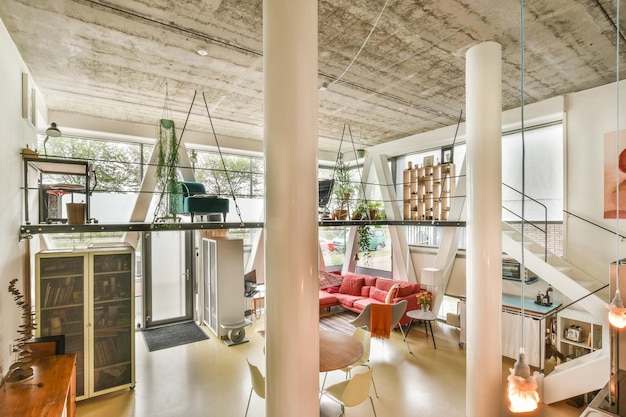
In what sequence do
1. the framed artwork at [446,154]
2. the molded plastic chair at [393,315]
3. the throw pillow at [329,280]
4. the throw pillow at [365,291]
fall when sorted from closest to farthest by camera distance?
1. the molded plastic chair at [393,315]
2. the framed artwork at [446,154]
3. the throw pillow at [365,291]
4. the throw pillow at [329,280]

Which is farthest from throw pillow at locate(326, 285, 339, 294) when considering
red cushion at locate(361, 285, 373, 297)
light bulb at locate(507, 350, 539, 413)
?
light bulb at locate(507, 350, 539, 413)

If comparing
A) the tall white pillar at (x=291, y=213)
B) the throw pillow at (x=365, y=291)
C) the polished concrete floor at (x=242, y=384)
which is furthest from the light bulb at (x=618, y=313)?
the throw pillow at (x=365, y=291)

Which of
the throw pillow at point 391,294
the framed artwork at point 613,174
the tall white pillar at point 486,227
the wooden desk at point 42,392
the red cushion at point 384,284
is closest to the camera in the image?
the wooden desk at point 42,392

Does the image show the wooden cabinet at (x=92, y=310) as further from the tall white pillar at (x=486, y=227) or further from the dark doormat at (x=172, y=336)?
the tall white pillar at (x=486, y=227)

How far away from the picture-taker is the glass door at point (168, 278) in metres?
7.15

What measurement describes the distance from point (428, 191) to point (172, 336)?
6475mm

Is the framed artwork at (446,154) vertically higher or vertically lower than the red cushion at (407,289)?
higher

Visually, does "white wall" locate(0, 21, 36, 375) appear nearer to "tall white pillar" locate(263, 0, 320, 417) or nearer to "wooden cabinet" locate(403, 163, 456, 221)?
"tall white pillar" locate(263, 0, 320, 417)

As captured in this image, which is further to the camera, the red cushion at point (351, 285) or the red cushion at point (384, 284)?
the red cushion at point (351, 285)

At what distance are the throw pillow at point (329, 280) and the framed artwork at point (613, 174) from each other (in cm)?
572

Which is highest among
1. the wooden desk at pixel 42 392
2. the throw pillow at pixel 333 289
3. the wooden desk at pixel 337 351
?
the wooden desk at pixel 337 351

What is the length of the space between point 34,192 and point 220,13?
4086 mm

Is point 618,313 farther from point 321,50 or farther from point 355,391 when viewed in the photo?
point 321,50

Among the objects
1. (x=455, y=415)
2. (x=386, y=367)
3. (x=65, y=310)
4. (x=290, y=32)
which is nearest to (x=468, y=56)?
(x=290, y=32)
